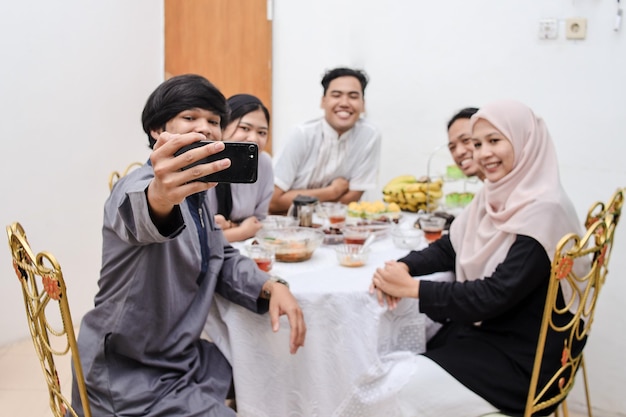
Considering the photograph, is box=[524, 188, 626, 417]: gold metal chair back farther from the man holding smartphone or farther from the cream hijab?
the man holding smartphone

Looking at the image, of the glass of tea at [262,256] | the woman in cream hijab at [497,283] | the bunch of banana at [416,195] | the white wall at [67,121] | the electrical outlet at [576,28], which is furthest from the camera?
the white wall at [67,121]

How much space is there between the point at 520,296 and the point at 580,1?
174 centimetres

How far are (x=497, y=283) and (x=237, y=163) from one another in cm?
85

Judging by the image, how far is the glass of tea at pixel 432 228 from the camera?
2174 mm

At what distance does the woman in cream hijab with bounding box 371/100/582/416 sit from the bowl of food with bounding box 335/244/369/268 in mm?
133

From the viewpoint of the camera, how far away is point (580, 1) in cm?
270

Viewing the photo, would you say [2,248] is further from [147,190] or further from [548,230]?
[548,230]

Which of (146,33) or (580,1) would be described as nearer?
(580,1)

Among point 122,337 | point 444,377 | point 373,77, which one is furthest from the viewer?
point 373,77

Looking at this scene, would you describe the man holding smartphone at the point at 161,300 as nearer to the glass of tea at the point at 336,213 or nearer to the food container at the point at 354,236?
the food container at the point at 354,236

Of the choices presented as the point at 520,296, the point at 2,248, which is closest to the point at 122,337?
the point at 520,296

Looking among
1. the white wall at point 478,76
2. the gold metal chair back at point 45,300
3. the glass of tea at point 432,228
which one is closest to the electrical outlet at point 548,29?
the white wall at point 478,76

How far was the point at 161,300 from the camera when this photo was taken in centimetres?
140

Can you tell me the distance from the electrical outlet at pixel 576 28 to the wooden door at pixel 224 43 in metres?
1.84
